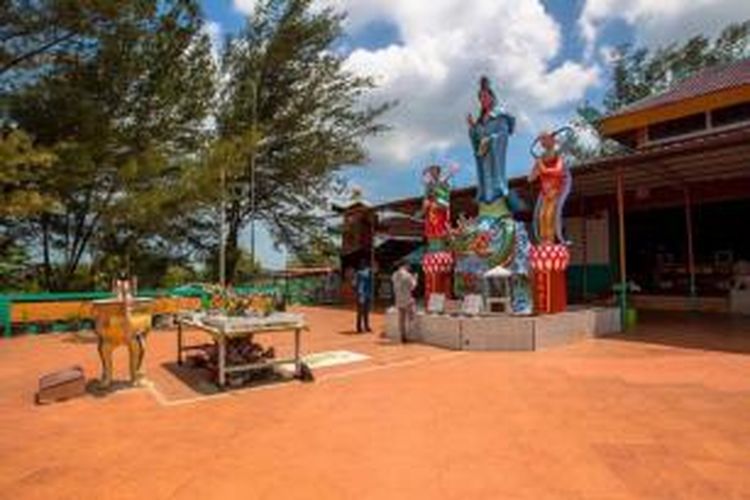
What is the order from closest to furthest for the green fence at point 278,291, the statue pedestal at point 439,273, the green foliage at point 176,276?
the statue pedestal at point 439,273 → the green fence at point 278,291 → the green foliage at point 176,276

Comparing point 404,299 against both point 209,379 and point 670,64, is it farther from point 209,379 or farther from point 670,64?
point 670,64

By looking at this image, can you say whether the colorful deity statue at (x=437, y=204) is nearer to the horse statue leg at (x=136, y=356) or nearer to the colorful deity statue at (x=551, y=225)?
the colorful deity statue at (x=551, y=225)

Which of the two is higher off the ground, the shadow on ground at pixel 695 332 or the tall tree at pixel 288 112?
the tall tree at pixel 288 112

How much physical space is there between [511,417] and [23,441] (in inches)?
183

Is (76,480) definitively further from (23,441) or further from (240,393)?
(240,393)

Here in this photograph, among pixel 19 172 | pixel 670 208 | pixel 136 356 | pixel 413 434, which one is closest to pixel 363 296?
pixel 136 356

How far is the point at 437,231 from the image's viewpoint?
14.9 meters

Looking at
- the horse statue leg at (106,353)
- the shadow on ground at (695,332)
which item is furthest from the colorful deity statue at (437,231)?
the horse statue leg at (106,353)

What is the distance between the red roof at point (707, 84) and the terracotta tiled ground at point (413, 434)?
1035 cm

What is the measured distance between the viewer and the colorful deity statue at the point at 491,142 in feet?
42.8

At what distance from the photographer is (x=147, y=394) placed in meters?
8.02

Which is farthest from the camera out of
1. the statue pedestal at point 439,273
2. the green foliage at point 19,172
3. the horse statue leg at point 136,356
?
the statue pedestal at point 439,273

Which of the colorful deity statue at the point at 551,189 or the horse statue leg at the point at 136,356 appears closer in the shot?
the horse statue leg at the point at 136,356

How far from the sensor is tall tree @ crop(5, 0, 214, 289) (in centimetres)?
1634
